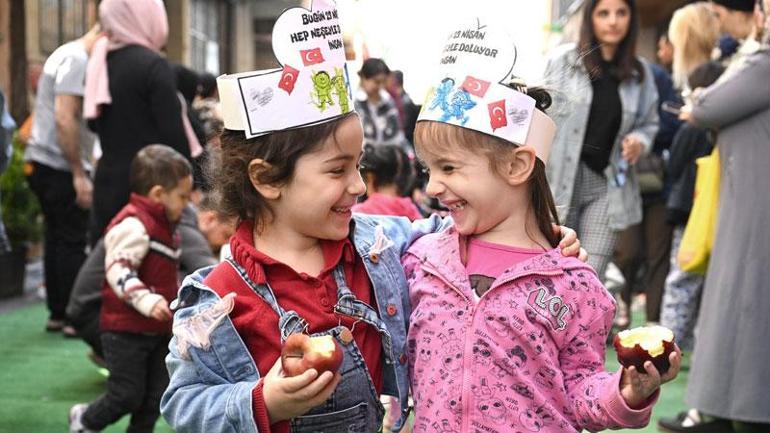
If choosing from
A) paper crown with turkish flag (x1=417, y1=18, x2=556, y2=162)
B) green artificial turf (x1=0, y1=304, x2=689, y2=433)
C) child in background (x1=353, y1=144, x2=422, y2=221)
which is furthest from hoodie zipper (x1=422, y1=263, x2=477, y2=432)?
green artificial turf (x1=0, y1=304, x2=689, y2=433)

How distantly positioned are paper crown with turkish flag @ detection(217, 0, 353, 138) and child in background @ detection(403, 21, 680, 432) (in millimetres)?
260

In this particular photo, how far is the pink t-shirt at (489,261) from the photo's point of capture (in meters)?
2.50

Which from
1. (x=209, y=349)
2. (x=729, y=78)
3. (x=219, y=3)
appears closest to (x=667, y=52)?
(x=729, y=78)

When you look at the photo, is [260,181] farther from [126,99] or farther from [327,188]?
[126,99]

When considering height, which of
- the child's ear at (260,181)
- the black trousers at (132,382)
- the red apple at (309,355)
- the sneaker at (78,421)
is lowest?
the sneaker at (78,421)

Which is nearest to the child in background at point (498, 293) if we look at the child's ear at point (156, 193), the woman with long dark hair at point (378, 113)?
the child's ear at point (156, 193)

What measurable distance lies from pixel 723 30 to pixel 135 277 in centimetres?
355

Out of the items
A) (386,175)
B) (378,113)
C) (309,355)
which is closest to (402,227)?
(309,355)

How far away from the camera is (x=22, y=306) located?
29.4 ft

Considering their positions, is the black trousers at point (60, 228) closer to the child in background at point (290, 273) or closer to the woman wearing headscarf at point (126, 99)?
the woman wearing headscarf at point (126, 99)

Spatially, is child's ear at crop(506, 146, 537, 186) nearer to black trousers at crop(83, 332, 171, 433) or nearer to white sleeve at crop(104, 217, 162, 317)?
white sleeve at crop(104, 217, 162, 317)

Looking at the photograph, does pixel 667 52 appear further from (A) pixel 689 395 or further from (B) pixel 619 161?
(A) pixel 689 395

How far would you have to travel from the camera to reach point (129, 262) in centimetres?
449

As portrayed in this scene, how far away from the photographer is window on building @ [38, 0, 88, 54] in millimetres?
14916
